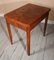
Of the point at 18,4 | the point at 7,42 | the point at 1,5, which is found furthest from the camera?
the point at 1,5

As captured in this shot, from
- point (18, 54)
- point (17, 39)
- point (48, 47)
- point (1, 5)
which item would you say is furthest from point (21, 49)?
point (1, 5)

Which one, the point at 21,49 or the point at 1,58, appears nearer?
the point at 1,58

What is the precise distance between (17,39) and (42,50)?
457mm

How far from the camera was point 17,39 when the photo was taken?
1853 mm

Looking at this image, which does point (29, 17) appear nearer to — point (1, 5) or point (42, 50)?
point (42, 50)

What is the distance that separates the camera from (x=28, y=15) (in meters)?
1.47

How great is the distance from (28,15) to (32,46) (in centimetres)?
51

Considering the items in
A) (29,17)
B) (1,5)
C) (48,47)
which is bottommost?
(48,47)

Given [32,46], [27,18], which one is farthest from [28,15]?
[32,46]

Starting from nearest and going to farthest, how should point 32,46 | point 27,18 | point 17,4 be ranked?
1. point 27,18
2. point 32,46
3. point 17,4

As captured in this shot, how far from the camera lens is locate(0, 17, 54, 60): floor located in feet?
5.09

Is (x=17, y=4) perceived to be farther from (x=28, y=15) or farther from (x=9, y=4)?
(x=28, y=15)

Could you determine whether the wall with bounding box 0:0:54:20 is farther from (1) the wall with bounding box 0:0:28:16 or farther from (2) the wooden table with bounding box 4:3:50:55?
(2) the wooden table with bounding box 4:3:50:55

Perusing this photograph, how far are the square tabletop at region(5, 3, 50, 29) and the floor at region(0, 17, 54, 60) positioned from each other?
457 millimetres
